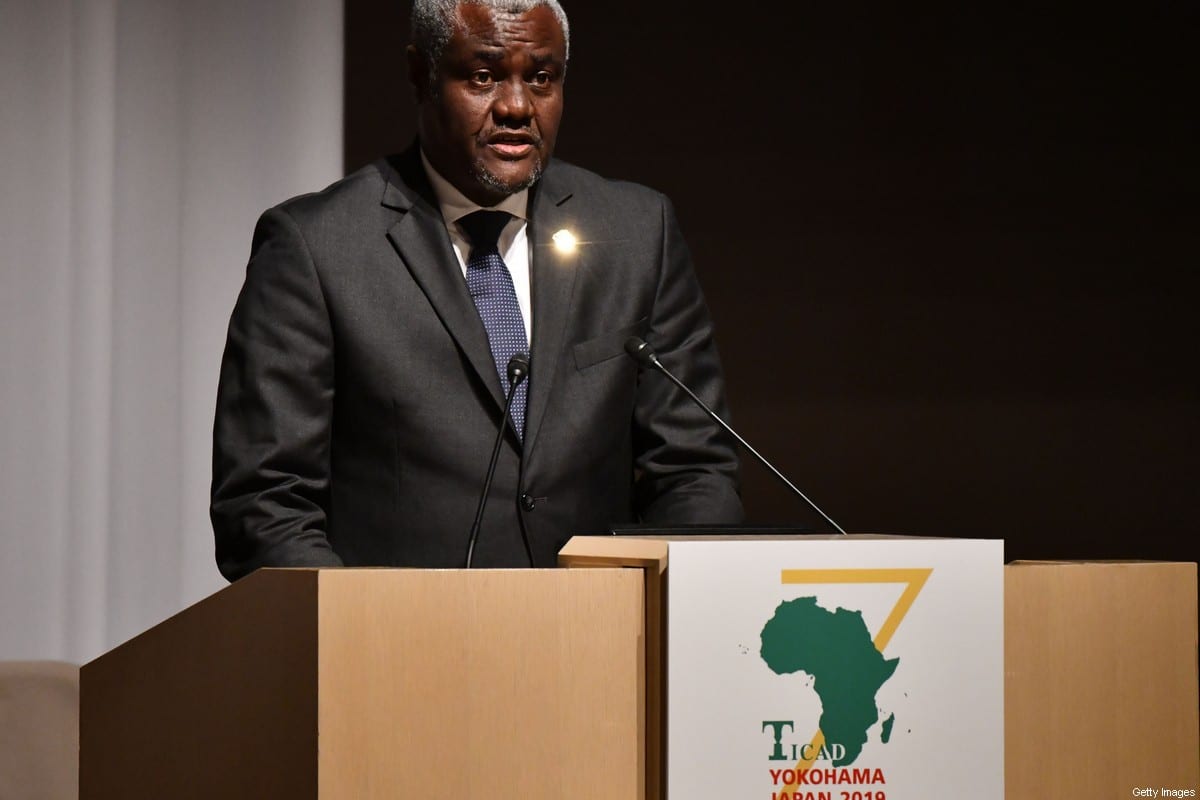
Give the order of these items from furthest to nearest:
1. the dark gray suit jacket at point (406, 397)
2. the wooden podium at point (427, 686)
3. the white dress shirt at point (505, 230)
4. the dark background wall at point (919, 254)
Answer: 1. the dark background wall at point (919, 254)
2. the white dress shirt at point (505, 230)
3. the dark gray suit jacket at point (406, 397)
4. the wooden podium at point (427, 686)

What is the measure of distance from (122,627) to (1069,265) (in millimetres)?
2271

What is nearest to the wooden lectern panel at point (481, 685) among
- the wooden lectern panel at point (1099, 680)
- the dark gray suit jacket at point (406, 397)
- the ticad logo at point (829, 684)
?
the ticad logo at point (829, 684)

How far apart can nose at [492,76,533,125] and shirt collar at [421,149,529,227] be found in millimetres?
124

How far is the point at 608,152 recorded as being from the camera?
3428 mm

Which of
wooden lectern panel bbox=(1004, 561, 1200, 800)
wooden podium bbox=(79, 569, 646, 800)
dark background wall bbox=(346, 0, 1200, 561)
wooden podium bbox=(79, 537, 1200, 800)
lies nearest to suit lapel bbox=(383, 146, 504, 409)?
wooden podium bbox=(79, 537, 1200, 800)

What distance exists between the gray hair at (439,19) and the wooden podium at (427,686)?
0.99 m

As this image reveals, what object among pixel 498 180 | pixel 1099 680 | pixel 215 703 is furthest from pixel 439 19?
pixel 1099 680

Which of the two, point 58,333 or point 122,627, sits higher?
point 58,333

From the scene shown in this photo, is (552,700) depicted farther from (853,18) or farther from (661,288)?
(853,18)

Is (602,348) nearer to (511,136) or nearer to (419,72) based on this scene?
(511,136)

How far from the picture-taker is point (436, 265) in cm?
208

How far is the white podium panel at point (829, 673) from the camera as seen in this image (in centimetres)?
129

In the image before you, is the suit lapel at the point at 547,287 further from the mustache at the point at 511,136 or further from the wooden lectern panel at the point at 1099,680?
the wooden lectern panel at the point at 1099,680

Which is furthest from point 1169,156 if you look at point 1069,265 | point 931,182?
point 931,182
